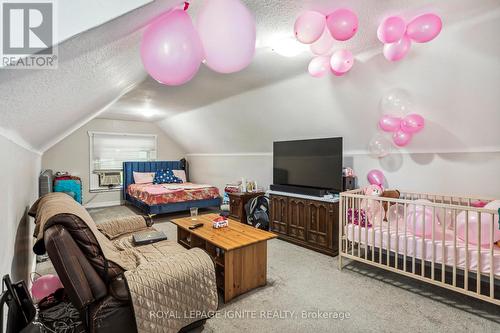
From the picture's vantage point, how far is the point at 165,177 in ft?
21.2

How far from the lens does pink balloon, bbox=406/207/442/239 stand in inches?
87.3

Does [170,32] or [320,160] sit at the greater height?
[170,32]

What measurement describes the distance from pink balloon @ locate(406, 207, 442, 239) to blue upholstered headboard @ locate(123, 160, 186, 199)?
6.03 metres

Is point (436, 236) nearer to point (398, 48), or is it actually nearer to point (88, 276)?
point (398, 48)

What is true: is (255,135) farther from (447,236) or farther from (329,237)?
(447,236)

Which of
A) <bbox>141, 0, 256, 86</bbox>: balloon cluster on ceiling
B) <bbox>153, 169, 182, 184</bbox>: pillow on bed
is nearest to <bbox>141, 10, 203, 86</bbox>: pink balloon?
<bbox>141, 0, 256, 86</bbox>: balloon cluster on ceiling

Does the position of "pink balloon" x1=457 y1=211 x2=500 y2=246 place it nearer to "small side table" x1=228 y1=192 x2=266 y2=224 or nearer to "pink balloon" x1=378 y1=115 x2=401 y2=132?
"pink balloon" x1=378 y1=115 x2=401 y2=132

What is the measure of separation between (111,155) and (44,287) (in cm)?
505

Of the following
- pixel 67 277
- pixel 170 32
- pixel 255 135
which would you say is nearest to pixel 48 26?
pixel 170 32

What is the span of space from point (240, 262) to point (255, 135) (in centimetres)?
278

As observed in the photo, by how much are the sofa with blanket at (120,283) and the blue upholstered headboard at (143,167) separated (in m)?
4.80

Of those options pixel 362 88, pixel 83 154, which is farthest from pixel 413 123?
pixel 83 154

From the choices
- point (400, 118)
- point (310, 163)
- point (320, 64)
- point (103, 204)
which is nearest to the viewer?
point (320, 64)

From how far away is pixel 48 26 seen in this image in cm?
72
